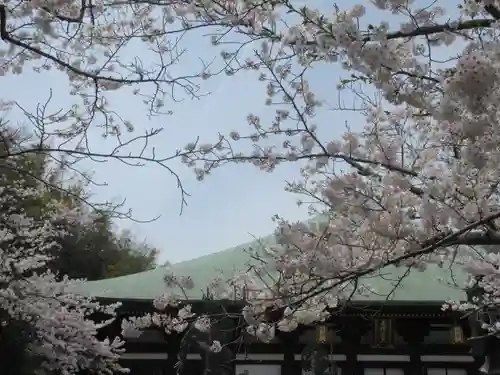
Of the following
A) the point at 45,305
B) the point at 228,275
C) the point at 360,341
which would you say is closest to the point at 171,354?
the point at 228,275

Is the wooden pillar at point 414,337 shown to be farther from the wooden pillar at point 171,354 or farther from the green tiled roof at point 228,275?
the wooden pillar at point 171,354

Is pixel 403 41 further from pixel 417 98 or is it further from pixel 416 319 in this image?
pixel 416 319

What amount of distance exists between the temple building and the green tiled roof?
0.02 meters

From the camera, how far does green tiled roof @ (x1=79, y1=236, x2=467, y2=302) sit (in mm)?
9078

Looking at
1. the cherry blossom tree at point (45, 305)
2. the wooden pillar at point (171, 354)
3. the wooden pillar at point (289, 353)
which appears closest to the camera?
the cherry blossom tree at point (45, 305)

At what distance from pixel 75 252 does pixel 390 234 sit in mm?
16213

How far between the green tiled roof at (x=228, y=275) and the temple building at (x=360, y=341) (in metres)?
0.02

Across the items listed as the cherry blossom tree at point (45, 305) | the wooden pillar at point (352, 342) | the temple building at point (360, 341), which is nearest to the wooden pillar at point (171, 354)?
the temple building at point (360, 341)

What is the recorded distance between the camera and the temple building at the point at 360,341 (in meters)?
9.12

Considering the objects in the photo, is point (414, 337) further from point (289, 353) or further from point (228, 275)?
point (228, 275)

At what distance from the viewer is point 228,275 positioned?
9.56m

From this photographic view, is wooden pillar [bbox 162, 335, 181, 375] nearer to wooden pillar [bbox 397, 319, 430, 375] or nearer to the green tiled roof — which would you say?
the green tiled roof

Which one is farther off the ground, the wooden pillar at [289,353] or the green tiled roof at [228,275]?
the green tiled roof at [228,275]

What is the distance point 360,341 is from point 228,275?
231cm
